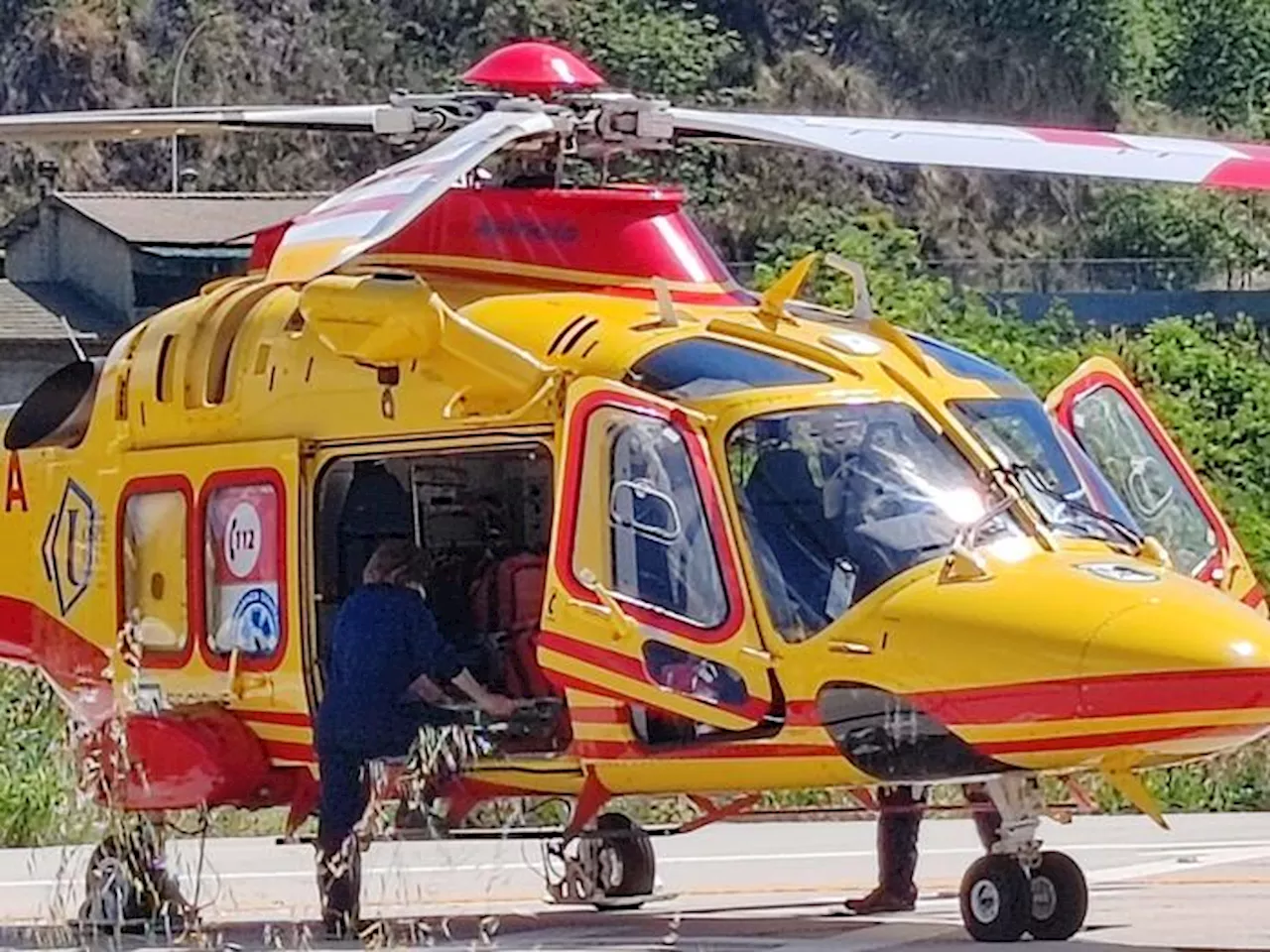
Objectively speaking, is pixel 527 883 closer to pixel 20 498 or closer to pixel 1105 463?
pixel 20 498

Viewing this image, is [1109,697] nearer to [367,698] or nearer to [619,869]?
[367,698]

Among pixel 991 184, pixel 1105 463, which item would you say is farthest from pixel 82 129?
pixel 991 184

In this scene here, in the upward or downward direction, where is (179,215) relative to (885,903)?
downward

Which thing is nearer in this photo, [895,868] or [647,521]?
[647,521]

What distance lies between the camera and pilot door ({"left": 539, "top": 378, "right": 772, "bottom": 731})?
32.8ft

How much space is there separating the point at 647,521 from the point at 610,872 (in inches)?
109

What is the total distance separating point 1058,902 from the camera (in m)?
9.91

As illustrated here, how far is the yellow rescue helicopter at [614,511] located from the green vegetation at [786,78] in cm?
4192

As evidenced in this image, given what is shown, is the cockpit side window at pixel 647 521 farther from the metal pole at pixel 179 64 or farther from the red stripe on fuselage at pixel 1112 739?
the metal pole at pixel 179 64

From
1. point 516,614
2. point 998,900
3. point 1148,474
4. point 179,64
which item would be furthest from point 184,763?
point 179,64

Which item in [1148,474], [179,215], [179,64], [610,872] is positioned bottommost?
[179,215]

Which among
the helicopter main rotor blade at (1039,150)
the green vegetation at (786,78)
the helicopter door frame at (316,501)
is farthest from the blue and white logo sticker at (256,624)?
the green vegetation at (786,78)

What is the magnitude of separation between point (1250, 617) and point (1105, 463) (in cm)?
233

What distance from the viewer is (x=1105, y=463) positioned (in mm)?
11508
